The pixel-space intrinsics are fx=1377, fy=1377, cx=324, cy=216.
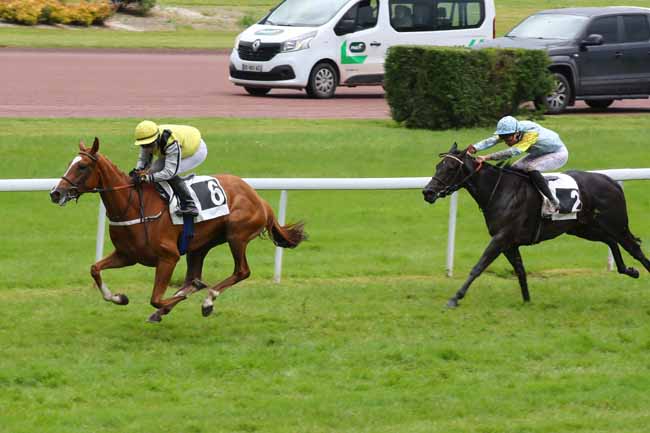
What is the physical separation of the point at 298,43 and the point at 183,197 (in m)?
11.0

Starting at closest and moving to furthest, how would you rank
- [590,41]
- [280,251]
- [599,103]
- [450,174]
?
1. [450,174]
2. [280,251]
3. [590,41]
4. [599,103]

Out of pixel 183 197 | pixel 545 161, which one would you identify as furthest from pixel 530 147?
pixel 183 197

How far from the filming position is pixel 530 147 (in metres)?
10.5

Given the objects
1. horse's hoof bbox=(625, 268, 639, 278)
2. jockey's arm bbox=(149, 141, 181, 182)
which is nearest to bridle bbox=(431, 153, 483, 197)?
horse's hoof bbox=(625, 268, 639, 278)

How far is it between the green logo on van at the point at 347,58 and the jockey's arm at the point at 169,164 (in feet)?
37.4

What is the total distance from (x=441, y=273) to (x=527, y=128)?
5.59 ft

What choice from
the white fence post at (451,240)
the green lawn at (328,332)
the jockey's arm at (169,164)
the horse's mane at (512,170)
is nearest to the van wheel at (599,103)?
the green lawn at (328,332)

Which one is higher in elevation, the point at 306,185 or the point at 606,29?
the point at 306,185

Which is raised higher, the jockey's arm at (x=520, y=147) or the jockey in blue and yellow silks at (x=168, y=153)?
the jockey in blue and yellow silks at (x=168, y=153)

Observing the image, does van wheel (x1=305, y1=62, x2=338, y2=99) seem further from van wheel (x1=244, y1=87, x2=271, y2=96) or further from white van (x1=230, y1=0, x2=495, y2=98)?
van wheel (x1=244, y1=87, x2=271, y2=96)

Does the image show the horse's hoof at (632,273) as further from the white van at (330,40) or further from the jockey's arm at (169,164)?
the white van at (330,40)

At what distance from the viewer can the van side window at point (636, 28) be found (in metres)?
19.6

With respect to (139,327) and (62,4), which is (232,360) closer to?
(139,327)

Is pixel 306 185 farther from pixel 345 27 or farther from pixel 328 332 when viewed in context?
pixel 345 27
